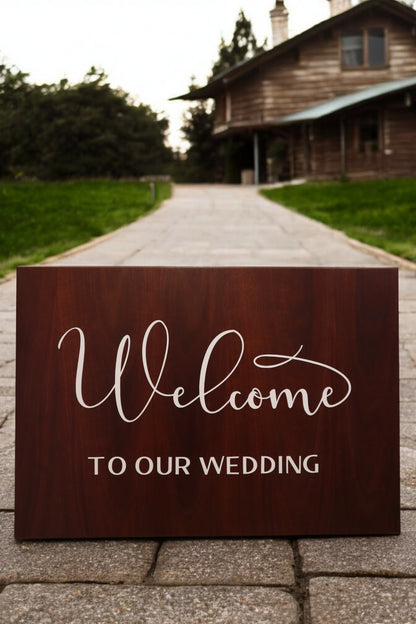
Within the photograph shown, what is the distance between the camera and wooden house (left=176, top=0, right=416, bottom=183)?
28.3 metres

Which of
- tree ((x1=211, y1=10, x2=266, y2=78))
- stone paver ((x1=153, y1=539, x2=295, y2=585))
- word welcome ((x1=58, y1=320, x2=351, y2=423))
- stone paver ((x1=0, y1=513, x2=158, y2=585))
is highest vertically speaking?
tree ((x1=211, y1=10, x2=266, y2=78))

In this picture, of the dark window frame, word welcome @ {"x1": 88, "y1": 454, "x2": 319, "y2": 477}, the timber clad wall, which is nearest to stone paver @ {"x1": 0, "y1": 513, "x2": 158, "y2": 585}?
word welcome @ {"x1": 88, "y1": 454, "x2": 319, "y2": 477}

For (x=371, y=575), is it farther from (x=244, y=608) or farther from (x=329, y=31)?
(x=329, y=31)

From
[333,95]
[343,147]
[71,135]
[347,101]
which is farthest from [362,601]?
[71,135]

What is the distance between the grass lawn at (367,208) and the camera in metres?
11.6

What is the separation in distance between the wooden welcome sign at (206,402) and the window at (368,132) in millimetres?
27419

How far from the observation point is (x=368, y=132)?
2914 cm

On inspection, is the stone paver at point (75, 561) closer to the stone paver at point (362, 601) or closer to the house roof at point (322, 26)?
the stone paver at point (362, 601)

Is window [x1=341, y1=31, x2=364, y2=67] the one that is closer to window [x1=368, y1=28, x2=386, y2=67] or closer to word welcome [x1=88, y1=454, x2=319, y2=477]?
window [x1=368, y1=28, x2=386, y2=67]

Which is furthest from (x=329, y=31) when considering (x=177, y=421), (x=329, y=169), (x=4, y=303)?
(x=177, y=421)

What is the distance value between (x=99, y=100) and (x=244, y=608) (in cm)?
4471

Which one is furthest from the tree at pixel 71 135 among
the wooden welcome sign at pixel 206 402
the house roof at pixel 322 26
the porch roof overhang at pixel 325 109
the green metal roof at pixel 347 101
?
the wooden welcome sign at pixel 206 402

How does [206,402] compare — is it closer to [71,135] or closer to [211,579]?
[211,579]

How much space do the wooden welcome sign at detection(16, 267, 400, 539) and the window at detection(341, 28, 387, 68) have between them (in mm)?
30827
